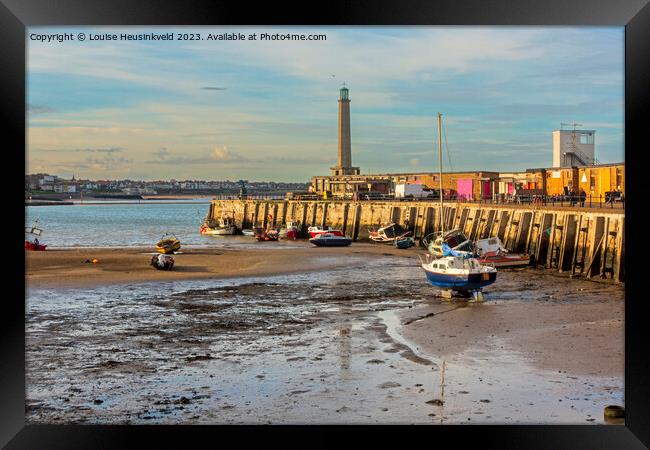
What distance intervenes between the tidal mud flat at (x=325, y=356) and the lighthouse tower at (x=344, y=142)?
6192 centimetres

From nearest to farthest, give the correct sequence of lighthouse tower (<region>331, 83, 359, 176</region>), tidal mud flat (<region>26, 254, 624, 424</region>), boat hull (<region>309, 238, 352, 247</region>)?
1. tidal mud flat (<region>26, 254, 624, 424</region>)
2. boat hull (<region>309, 238, 352, 247</region>)
3. lighthouse tower (<region>331, 83, 359, 176</region>)

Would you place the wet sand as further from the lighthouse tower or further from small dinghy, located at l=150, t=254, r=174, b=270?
the lighthouse tower

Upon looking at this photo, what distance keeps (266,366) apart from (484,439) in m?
8.37

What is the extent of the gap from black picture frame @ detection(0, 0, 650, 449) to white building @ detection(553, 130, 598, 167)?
51012 millimetres

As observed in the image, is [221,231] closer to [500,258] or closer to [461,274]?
[500,258]

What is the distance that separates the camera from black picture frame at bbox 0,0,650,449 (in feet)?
30.6

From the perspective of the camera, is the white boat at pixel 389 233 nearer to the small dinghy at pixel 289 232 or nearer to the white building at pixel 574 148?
the small dinghy at pixel 289 232

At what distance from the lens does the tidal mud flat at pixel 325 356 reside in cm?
1353

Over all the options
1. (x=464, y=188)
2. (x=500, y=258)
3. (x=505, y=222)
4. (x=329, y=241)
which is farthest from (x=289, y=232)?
(x=500, y=258)

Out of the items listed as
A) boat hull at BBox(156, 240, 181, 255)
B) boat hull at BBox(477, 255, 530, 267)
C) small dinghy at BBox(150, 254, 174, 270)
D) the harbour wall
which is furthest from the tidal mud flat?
boat hull at BBox(156, 240, 181, 255)
